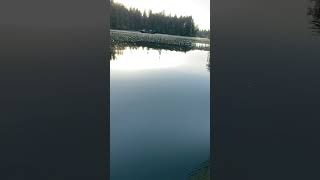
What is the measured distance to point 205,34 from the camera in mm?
5391

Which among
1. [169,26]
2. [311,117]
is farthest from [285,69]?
[169,26]

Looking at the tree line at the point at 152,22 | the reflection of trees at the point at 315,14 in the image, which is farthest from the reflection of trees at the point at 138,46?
the reflection of trees at the point at 315,14

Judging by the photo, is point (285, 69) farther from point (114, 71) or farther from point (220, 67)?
point (114, 71)

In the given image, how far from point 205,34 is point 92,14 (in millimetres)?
2334

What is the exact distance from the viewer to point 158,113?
15.4 ft

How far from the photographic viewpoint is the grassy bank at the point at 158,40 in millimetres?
5109

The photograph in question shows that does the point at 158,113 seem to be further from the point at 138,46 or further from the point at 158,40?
the point at 158,40

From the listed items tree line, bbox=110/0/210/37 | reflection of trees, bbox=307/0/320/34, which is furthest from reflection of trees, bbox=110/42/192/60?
reflection of trees, bbox=307/0/320/34

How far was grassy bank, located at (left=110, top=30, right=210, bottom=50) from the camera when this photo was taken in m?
5.11

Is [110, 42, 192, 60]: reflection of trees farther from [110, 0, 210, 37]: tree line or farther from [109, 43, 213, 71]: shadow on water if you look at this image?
[110, 0, 210, 37]: tree line

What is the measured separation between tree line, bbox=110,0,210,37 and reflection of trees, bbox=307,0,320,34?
73.4 inches

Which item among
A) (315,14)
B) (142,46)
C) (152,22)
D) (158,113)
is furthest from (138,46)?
(315,14)

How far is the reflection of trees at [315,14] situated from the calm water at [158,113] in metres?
1.60

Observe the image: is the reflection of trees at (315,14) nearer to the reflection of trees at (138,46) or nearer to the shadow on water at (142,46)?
the shadow on water at (142,46)
